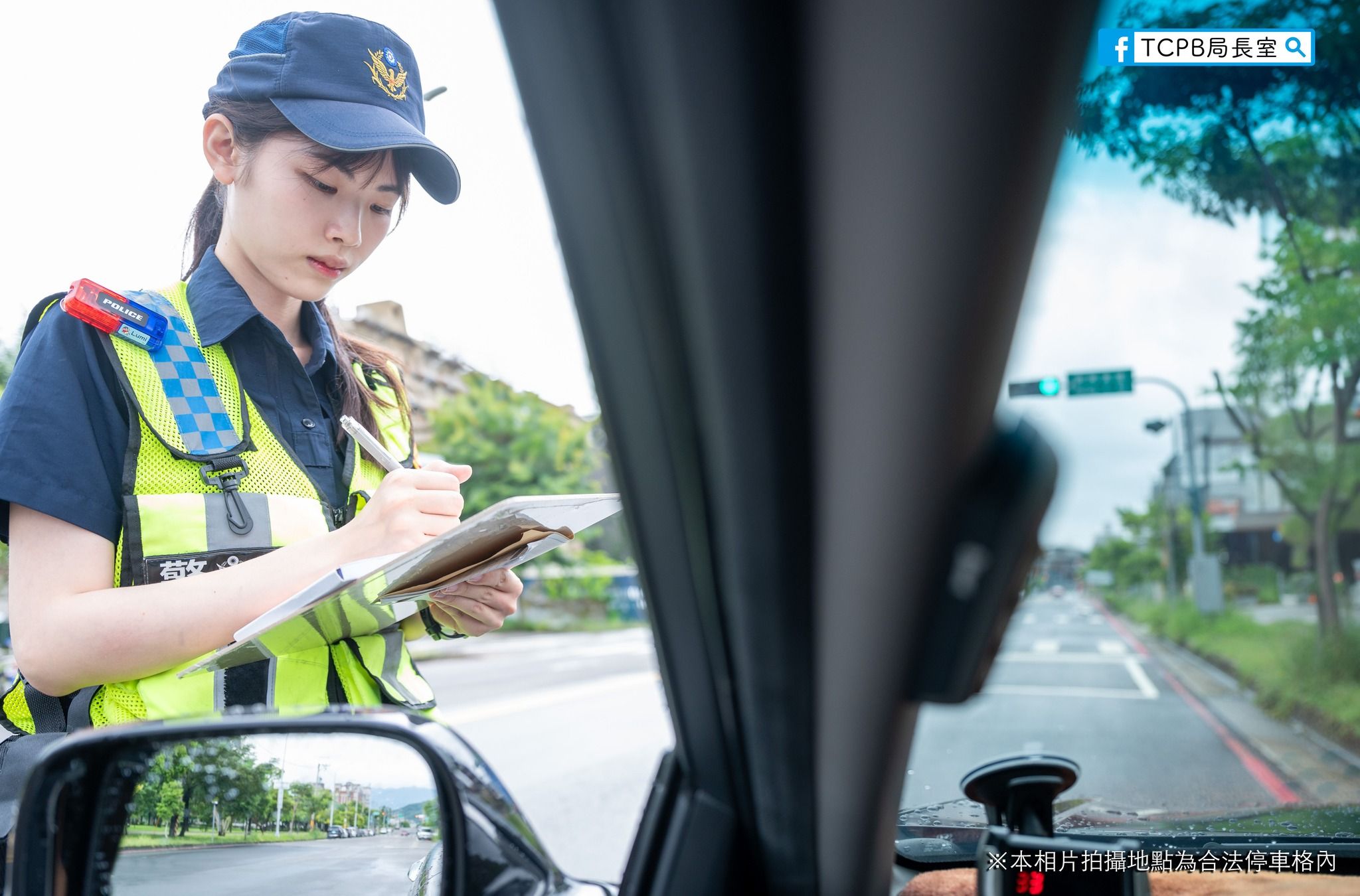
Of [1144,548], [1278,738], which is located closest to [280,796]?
[1144,548]

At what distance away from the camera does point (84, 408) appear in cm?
120

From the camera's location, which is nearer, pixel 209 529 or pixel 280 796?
pixel 280 796

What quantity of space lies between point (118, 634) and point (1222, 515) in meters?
2.23

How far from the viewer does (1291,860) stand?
57.0 inches

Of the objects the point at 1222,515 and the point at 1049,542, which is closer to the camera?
the point at 1049,542

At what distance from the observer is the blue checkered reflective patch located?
1252 millimetres

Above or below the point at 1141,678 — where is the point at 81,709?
above

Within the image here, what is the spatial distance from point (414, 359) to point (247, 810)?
0.94 m

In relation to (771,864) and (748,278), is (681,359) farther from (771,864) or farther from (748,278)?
(771,864)

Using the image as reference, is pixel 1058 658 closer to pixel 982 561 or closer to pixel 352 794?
pixel 982 561

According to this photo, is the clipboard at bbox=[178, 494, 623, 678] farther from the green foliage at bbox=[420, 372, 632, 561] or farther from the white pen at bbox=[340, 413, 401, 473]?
the green foliage at bbox=[420, 372, 632, 561]

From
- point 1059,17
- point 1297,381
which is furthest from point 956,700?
A: point 1297,381

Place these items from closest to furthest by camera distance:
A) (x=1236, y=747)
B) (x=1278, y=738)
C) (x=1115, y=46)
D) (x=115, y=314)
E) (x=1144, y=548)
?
(x=1115, y=46) < (x=115, y=314) < (x=1144, y=548) < (x=1236, y=747) < (x=1278, y=738)

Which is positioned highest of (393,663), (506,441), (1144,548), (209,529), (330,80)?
(330,80)
